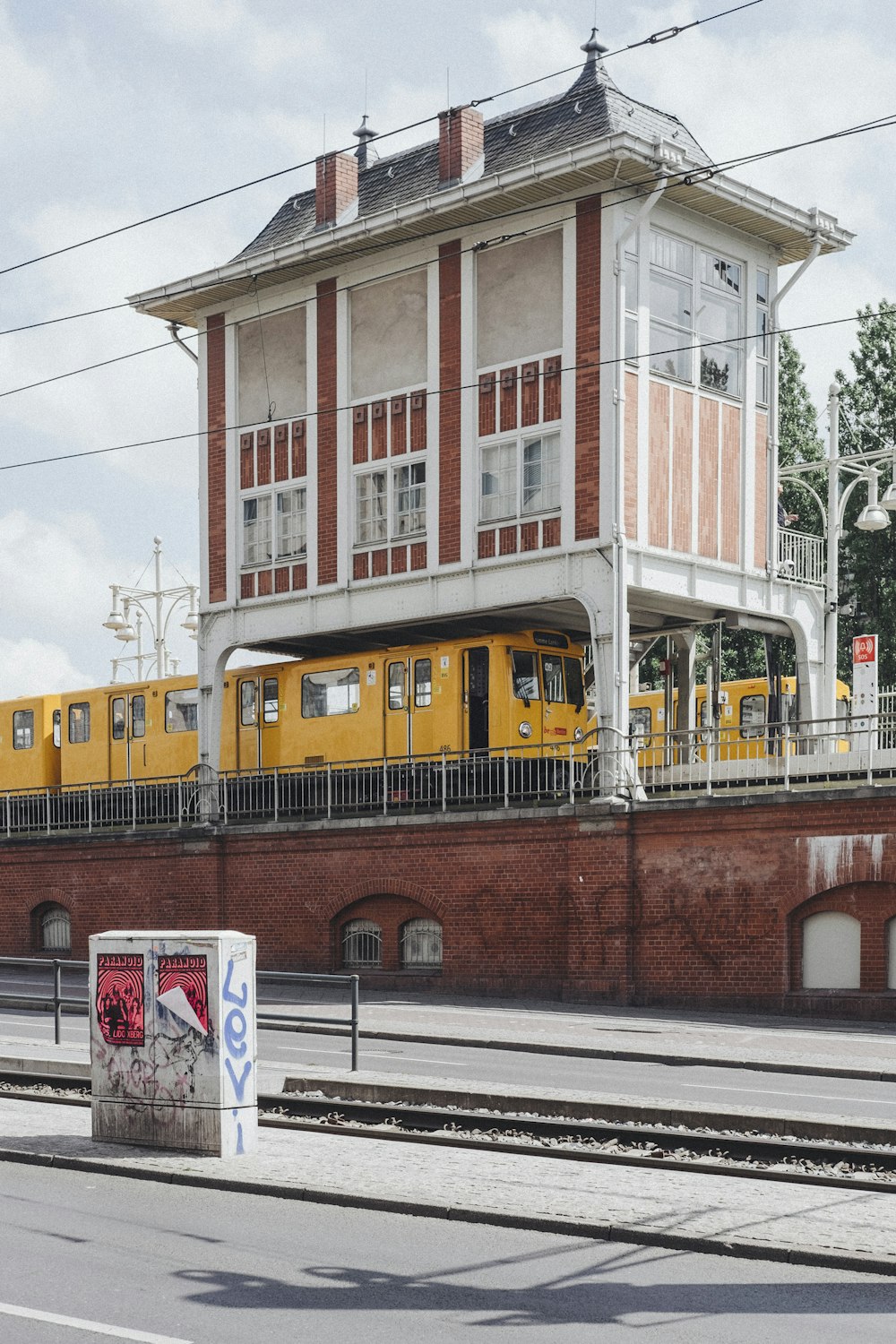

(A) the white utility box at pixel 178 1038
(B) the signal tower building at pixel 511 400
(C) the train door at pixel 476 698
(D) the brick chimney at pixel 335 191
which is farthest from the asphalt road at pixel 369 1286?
(D) the brick chimney at pixel 335 191

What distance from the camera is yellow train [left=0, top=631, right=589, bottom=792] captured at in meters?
28.9

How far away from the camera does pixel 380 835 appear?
1144 inches

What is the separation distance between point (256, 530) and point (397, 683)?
17.1 ft

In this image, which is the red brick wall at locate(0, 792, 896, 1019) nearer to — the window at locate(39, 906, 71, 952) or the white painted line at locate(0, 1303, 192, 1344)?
the window at locate(39, 906, 71, 952)

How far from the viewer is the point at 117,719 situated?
120ft

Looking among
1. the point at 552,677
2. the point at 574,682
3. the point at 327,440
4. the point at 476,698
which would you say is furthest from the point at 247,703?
the point at 574,682

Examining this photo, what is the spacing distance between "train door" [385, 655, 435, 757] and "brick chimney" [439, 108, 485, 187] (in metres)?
8.72

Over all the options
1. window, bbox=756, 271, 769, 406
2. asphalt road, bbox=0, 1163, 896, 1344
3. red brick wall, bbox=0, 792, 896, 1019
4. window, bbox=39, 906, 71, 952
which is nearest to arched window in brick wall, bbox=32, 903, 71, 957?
window, bbox=39, 906, 71, 952

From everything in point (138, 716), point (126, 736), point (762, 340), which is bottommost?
point (126, 736)

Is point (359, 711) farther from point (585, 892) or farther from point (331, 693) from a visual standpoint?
point (585, 892)

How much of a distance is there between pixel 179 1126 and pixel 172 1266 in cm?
318

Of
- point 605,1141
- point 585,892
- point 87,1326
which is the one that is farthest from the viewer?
point 585,892

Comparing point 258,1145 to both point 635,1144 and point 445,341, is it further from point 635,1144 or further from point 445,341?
point 445,341

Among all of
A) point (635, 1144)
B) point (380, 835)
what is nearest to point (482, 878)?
point (380, 835)
